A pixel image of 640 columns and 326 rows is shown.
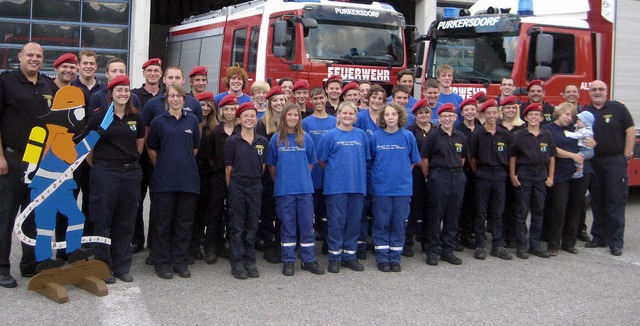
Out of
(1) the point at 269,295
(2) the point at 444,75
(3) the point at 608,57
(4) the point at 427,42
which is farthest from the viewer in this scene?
(4) the point at 427,42

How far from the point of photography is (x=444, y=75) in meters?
9.07

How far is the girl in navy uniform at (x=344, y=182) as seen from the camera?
6930mm

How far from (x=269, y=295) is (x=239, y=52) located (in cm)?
804

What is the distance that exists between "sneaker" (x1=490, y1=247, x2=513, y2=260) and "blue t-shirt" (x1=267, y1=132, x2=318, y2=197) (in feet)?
7.33

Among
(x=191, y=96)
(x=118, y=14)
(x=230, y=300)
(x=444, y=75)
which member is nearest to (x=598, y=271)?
(x=444, y=75)

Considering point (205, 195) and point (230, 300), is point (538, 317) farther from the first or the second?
point (205, 195)

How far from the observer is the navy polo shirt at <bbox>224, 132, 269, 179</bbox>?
6645 mm

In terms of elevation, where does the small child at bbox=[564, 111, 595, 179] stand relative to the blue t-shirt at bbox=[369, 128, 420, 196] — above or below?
above

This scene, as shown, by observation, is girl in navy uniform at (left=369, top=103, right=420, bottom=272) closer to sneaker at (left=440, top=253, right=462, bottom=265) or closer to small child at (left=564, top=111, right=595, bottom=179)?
sneaker at (left=440, top=253, right=462, bottom=265)

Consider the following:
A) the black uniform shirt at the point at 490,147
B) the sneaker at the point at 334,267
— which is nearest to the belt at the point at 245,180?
the sneaker at the point at 334,267

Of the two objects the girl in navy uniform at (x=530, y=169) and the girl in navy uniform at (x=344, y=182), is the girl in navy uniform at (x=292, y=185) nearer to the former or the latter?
the girl in navy uniform at (x=344, y=182)

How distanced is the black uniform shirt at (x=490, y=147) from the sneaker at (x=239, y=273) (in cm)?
277

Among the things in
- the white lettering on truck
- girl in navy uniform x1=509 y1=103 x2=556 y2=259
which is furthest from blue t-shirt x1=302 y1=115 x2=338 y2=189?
the white lettering on truck

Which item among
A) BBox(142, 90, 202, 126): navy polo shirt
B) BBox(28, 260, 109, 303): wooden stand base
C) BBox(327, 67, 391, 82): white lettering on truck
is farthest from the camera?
BBox(327, 67, 391, 82): white lettering on truck
